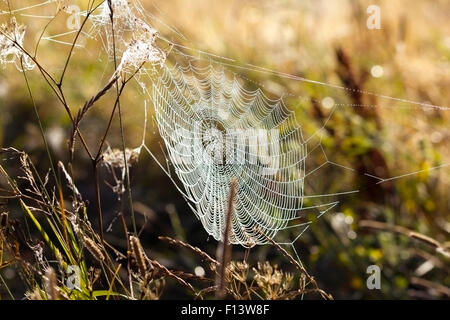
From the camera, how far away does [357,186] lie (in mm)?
3820

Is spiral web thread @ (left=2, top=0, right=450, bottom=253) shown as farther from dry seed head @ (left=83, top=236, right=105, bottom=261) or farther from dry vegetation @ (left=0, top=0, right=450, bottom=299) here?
dry seed head @ (left=83, top=236, right=105, bottom=261)

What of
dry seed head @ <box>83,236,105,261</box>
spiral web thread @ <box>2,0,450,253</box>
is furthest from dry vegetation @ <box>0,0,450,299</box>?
dry seed head @ <box>83,236,105,261</box>

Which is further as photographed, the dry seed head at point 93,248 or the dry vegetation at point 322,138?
the dry vegetation at point 322,138

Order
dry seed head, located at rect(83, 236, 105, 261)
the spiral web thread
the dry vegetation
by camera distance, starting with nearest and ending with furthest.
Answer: dry seed head, located at rect(83, 236, 105, 261)
the spiral web thread
the dry vegetation

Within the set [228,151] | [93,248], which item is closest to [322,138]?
[228,151]

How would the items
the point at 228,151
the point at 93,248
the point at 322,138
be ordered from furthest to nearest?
the point at 322,138 → the point at 228,151 → the point at 93,248

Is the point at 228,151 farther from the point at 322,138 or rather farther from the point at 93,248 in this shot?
the point at 93,248

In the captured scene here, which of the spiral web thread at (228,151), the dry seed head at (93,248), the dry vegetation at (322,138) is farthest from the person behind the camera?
the dry vegetation at (322,138)

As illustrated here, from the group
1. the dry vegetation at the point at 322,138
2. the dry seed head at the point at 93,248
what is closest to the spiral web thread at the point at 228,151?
the dry vegetation at the point at 322,138

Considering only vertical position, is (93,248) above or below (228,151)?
below

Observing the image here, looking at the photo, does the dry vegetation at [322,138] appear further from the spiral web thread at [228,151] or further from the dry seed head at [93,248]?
the dry seed head at [93,248]

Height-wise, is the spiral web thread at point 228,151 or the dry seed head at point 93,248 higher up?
the spiral web thread at point 228,151
